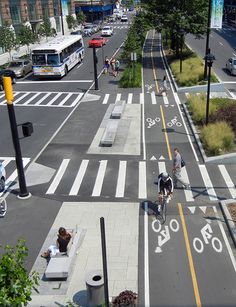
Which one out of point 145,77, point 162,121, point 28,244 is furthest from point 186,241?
point 145,77

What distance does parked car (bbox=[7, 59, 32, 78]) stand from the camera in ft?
137

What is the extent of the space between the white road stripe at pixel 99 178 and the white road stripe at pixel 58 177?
1.77 m

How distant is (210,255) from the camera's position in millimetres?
12672

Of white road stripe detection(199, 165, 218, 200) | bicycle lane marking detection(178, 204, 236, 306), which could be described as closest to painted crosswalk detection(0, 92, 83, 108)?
white road stripe detection(199, 165, 218, 200)

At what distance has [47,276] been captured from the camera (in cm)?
1154

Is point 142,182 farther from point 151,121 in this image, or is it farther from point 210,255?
point 151,121

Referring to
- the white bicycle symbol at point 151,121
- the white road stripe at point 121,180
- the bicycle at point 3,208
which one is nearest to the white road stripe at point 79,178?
the white road stripe at point 121,180

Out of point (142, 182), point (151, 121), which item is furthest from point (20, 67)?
point (142, 182)

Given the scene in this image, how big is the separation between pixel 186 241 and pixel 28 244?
5420mm

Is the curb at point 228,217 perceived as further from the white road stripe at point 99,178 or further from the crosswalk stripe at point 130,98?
the crosswalk stripe at point 130,98

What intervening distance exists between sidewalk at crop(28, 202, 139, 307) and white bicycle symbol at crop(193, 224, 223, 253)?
2.01 m

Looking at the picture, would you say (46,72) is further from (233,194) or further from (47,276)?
(47,276)

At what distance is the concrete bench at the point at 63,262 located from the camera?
11.5m

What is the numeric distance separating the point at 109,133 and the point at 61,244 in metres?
11.5
